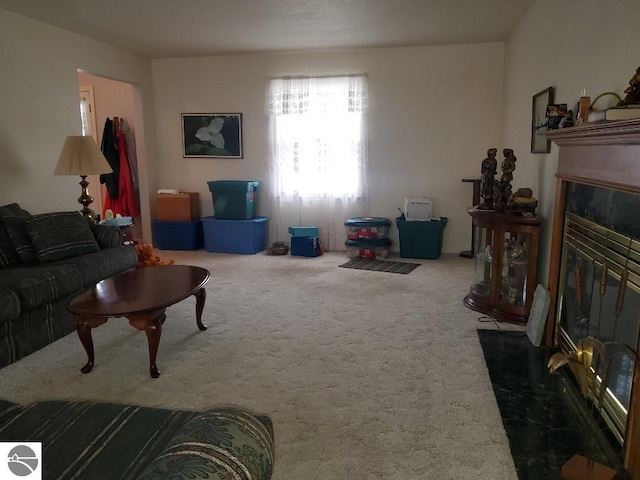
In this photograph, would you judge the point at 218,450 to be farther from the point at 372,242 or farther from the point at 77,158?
the point at 372,242

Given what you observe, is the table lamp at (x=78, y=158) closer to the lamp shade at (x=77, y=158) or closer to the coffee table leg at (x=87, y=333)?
the lamp shade at (x=77, y=158)

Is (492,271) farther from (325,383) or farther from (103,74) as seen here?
(103,74)

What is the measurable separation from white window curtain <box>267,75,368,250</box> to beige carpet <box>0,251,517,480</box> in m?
1.80

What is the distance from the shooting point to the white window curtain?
5.49m

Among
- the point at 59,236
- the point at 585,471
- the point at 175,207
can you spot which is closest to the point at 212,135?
the point at 175,207

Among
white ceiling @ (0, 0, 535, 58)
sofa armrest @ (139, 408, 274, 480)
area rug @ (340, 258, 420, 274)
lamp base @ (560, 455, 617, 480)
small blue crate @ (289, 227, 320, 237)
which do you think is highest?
white ceiling @ (0, 0, 535, 58)

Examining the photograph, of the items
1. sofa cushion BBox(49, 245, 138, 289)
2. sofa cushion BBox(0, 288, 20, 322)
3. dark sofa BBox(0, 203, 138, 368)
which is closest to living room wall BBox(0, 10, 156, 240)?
dark sofa BBox(0, 203, 138, 368)

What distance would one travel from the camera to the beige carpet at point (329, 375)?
1.88 meters

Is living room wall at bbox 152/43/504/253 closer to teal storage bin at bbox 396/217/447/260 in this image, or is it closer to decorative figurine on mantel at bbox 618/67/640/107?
teal storage bin at bbox 396/217/447/260

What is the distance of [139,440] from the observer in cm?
131

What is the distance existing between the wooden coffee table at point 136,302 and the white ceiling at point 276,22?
2.24 metres

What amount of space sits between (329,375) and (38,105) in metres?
3.64

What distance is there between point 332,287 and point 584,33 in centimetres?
264

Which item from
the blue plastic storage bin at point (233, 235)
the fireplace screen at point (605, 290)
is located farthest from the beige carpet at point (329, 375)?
the blue plastic storage bin at point (233, 235)
